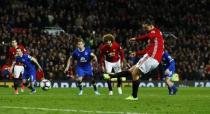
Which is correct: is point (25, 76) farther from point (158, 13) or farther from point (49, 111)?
point (158, 13)

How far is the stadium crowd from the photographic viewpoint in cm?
3809

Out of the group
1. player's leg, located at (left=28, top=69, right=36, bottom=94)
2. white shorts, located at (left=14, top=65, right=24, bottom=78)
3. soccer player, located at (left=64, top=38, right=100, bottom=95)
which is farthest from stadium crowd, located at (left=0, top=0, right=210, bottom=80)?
soccer player, located at (left=64, top=38, right=100, bottom=95)

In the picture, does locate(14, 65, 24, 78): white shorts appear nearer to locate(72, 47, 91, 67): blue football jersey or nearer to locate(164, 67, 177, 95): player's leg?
locate(72, 47, 91, 67): blue football jersey

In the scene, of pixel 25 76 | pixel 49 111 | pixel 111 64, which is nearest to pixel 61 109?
pixel 49 111

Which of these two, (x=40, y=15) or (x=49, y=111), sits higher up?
(x=40, y=15)

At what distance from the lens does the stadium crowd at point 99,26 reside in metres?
38.1

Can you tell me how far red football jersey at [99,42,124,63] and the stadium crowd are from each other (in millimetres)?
11715

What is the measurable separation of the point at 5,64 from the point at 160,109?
2275 centimetres

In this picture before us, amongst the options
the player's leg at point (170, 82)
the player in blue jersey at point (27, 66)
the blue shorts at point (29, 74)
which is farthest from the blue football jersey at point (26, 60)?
the player's leg at point (170, 82)

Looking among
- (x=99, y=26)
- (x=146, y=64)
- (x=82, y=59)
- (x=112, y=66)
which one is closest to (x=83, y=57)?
(x=82, y=59)

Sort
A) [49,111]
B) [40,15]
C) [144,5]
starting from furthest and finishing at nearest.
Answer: [144,5] → [40,15] → [49,111]

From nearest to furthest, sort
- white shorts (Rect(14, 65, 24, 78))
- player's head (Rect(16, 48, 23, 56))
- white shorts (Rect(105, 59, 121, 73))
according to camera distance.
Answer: white shorts (Rect(105, 59, 121, 73)), player's head (Rect(16, 48, 23, 56)), white shorts (Rect(14, 65, 24, 78))

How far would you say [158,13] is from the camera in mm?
46750

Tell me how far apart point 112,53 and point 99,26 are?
1800 cm
